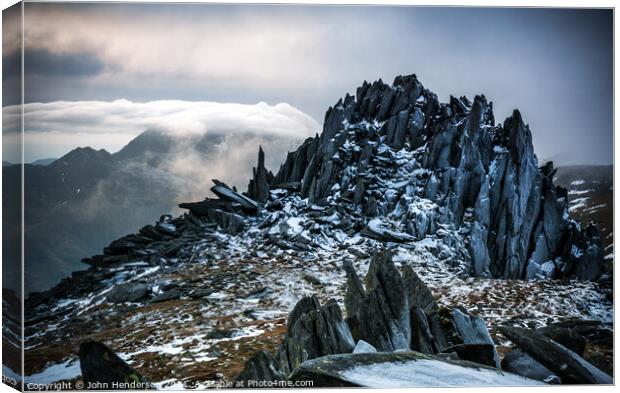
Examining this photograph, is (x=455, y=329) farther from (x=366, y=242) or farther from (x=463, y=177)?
(x=463, y=177)

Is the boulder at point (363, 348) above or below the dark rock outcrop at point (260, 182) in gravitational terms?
below

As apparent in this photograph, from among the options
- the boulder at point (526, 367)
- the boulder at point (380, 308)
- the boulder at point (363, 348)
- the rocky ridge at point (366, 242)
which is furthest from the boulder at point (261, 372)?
the boulder at point (526, 367)

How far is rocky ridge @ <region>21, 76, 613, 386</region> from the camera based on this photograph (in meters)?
14.6

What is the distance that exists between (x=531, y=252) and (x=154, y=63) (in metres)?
9.72

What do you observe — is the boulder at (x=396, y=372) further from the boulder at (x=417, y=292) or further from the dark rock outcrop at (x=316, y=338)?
the boulder at (x=417, y=292)

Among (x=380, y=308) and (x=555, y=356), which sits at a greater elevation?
(x=380, y=308)

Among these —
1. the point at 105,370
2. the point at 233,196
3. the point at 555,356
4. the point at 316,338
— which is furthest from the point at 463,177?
the point at 105,370

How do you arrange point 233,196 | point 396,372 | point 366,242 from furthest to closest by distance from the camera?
point 233,196
point 366,242
point 396,372

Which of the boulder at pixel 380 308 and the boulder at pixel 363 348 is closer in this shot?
the boulder at pixel 363 348

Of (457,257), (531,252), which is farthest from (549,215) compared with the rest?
(457,257)

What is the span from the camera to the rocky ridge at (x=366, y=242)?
14.6 metres

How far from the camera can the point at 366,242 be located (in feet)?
51.3

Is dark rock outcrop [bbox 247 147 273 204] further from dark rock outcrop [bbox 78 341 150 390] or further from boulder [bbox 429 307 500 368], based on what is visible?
dark rock outcrop [bbox 78 341 150 390]

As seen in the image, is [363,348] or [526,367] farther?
[526,367]
